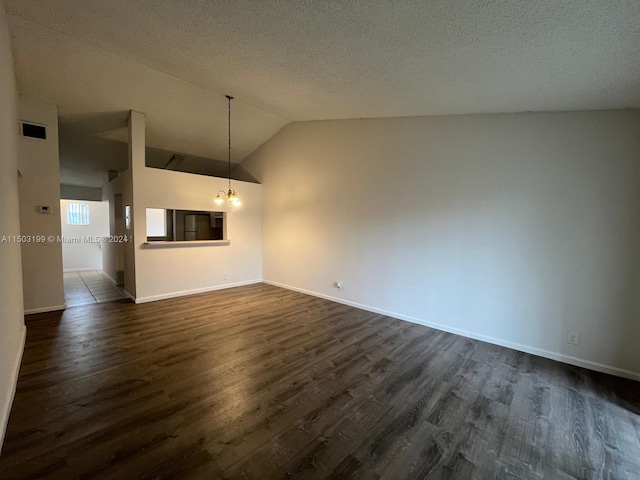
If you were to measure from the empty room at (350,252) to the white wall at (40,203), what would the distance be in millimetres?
31

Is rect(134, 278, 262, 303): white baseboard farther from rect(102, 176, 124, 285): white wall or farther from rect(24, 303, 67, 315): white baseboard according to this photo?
rect(102, 176, 124, 285): white wall

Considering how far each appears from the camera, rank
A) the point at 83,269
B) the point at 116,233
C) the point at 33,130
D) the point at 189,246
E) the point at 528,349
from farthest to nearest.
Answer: the point at 83,269 < the point at 116,233 < the point at 189,246 < the point at 33,130 < the point at 528,349

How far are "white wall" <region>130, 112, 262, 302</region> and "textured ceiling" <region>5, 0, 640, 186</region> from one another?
48.3 inches

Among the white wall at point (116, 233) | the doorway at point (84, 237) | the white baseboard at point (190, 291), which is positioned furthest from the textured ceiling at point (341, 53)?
the doorway at point (84, 237)

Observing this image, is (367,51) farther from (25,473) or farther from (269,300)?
(269,300)

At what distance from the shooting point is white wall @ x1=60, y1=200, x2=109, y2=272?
7918 mm

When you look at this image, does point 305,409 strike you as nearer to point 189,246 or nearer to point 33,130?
point 189,246

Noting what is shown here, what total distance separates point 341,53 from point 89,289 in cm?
671

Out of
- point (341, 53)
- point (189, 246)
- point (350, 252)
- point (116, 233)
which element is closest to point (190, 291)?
point (189, 246)

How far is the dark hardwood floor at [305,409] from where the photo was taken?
1.61 m

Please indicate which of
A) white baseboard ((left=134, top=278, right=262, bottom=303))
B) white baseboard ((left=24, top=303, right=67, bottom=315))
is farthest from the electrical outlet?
white baseboard ((left=24, top=303, right=67, bottom=315))

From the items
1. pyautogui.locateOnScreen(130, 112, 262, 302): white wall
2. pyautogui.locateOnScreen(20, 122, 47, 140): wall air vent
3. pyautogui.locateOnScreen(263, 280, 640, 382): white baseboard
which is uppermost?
pyautogui.locateOnScreen(20, 122, 47, 140): wall air vent

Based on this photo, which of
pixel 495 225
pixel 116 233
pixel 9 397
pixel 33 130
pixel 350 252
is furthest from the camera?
pixel 116 233

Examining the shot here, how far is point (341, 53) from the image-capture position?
231cm
